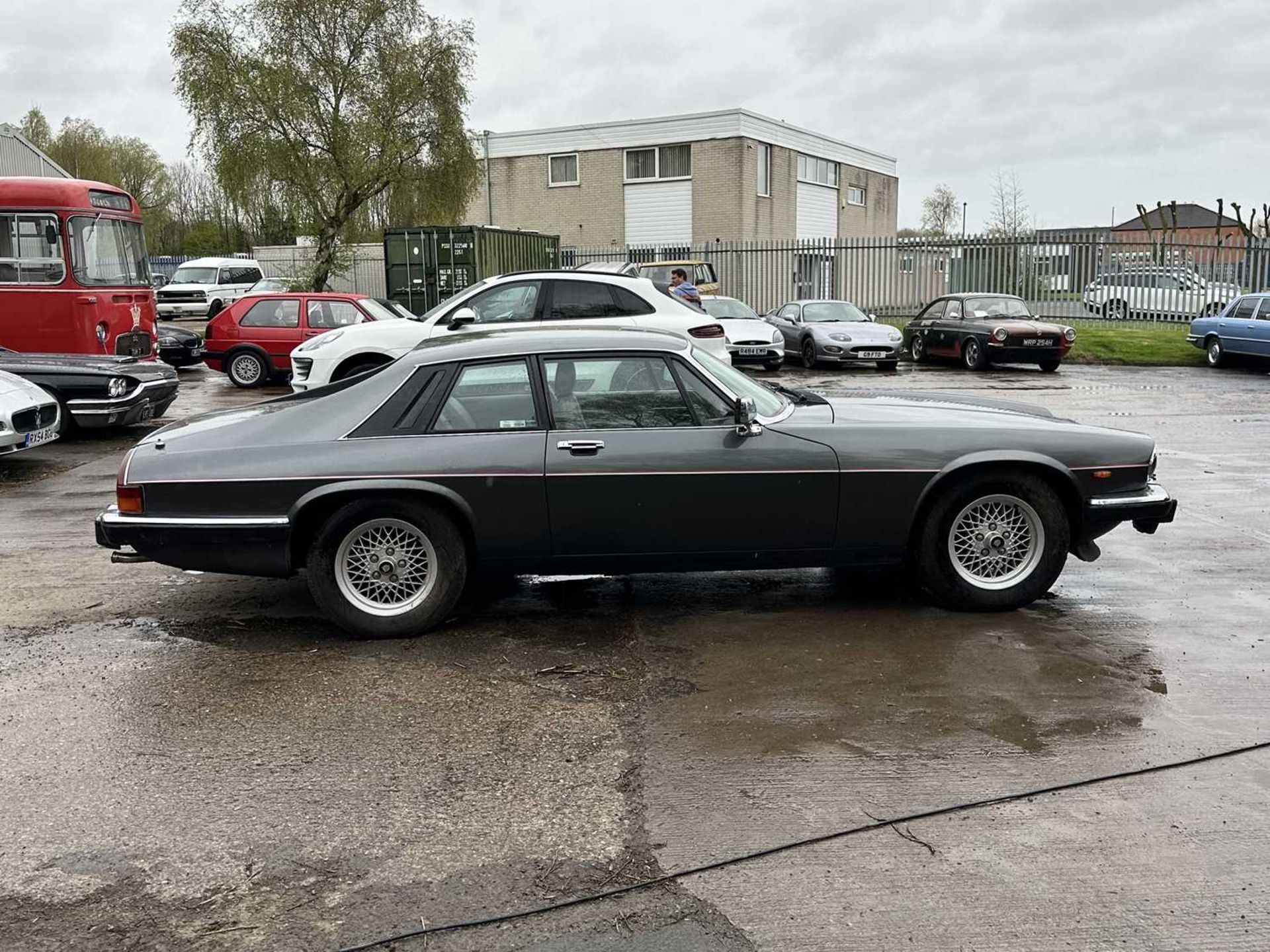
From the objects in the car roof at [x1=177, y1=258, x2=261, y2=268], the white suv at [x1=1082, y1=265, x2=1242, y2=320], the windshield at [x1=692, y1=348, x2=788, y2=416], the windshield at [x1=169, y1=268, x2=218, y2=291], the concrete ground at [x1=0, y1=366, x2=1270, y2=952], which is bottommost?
the concrete ground at [x1=0, y1=366, x2=1270, y2=952]

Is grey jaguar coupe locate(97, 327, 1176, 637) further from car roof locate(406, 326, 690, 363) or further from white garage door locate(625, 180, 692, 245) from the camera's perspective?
white garage door locate(625, 180, 692, 245)

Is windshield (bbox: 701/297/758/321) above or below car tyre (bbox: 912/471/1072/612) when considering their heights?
above

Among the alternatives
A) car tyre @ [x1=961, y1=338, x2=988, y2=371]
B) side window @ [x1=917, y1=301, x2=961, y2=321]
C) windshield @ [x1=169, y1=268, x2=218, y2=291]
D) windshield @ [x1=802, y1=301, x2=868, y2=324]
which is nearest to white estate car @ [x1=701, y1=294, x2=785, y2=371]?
windshield @ [x1=802, y1=301, x2=868, y2=324]

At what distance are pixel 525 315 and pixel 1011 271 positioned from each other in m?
21.7

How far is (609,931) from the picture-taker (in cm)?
316

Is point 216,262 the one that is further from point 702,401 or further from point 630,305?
point 702,401

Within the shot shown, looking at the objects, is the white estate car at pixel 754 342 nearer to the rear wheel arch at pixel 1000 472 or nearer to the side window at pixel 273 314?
the side window at pixel 273 314

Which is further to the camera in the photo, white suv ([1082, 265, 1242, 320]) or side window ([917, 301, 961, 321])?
white suv ([1082, 265, 1242, 320])

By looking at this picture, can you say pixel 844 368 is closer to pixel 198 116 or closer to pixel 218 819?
pixel 198 116

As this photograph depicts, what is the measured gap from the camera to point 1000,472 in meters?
5.86

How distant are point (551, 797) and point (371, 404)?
2.54 metres

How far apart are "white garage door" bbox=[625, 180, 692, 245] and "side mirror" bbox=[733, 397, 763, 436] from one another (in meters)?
38.2

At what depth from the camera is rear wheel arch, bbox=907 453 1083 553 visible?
227 inches

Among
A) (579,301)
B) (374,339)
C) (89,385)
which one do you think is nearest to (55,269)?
(89,385)
